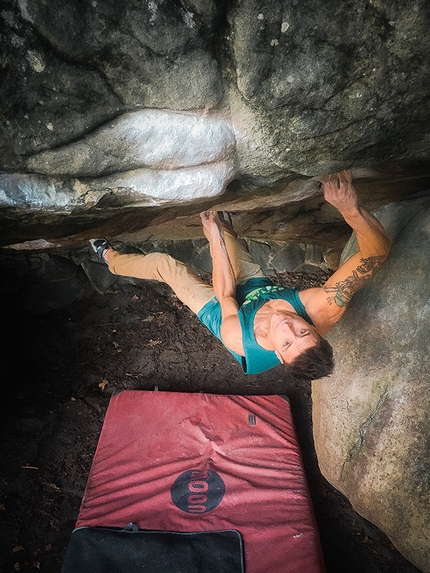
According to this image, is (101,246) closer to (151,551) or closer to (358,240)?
(358,240)

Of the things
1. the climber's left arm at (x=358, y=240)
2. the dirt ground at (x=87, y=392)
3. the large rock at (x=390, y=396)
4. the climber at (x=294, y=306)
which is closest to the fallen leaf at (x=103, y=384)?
the dirt ground at (x=87, y=392)

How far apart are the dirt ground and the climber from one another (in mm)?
2158

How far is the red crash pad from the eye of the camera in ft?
11.6

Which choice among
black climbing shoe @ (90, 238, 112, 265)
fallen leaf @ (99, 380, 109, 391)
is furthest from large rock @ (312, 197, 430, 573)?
fallen leaf @ (99, 380, 109, 391)

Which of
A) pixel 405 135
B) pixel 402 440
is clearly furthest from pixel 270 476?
pixel 405 135

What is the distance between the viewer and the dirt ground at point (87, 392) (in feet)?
12.8

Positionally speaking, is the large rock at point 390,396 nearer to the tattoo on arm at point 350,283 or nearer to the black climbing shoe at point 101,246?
the tattoo on arm at point 350,283

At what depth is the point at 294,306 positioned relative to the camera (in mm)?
2883

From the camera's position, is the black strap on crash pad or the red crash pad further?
the red crash pad

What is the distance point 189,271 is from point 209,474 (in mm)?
2058

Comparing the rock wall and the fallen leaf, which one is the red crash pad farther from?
the rock wall

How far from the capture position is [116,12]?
1674 mm

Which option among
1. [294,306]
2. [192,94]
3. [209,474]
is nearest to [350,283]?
[294,306]

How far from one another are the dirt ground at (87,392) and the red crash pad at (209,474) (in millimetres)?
467
